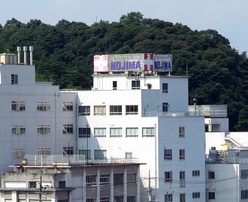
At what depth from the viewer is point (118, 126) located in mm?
91688

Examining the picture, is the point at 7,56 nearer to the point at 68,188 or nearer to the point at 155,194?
the point at 68,188

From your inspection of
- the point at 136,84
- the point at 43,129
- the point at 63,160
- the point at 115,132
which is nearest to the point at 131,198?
the point at 115,132

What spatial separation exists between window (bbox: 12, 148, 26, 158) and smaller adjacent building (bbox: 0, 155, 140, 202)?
7.37 feet

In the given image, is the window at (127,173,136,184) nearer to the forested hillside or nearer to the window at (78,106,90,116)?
the window at (78,106,90,116)

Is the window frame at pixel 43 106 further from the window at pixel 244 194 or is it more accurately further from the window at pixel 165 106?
the window at pixel 244 194

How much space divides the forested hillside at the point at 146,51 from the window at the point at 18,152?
1958 inches

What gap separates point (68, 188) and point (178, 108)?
904 inches

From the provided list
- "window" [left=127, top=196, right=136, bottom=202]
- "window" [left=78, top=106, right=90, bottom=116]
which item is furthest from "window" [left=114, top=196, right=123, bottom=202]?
"window" [left=78, top=106, right=90, bottom=116]

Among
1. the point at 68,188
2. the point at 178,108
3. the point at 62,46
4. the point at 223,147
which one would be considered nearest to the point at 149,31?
the point at 62,46

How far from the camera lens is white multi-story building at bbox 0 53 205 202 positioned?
8700cm

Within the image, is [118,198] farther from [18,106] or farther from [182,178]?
[18,106]

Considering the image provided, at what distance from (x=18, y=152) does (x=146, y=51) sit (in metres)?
81.6

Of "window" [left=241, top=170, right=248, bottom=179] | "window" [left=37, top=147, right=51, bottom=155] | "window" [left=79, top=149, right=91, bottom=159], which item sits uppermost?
"window" [left=37, top=147, right=51, bottom=155]

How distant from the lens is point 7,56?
87.6 metres
